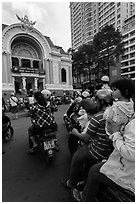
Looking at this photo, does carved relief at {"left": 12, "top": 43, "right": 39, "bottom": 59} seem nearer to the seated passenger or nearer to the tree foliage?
the tree foliage

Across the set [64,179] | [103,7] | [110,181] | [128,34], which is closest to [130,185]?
[110,181]

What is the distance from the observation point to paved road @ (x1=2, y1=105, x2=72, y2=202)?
175cm

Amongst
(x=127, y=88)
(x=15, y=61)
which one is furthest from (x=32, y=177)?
(x=15, y=61)

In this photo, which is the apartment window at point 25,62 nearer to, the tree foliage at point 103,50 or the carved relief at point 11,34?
the carved relief at point 11,34

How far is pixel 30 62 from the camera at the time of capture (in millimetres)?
21844

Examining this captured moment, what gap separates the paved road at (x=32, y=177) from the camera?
68.8 inches

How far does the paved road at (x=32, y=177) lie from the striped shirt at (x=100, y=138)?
2.56ft

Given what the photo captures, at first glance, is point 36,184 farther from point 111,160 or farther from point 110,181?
point 111,160

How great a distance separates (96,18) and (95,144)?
→ 68174mm

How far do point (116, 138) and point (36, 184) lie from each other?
161cm

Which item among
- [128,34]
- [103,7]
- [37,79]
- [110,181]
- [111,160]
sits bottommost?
[110,181]

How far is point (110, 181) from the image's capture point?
1185 millimetres

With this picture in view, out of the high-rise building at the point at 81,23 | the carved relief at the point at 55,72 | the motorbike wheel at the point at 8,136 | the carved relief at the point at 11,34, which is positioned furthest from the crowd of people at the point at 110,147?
the high-rise building at the point at 81,23

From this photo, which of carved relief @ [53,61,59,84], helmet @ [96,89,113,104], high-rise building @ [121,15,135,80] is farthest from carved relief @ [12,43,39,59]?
high-rise building @ [121,15,135,80]
